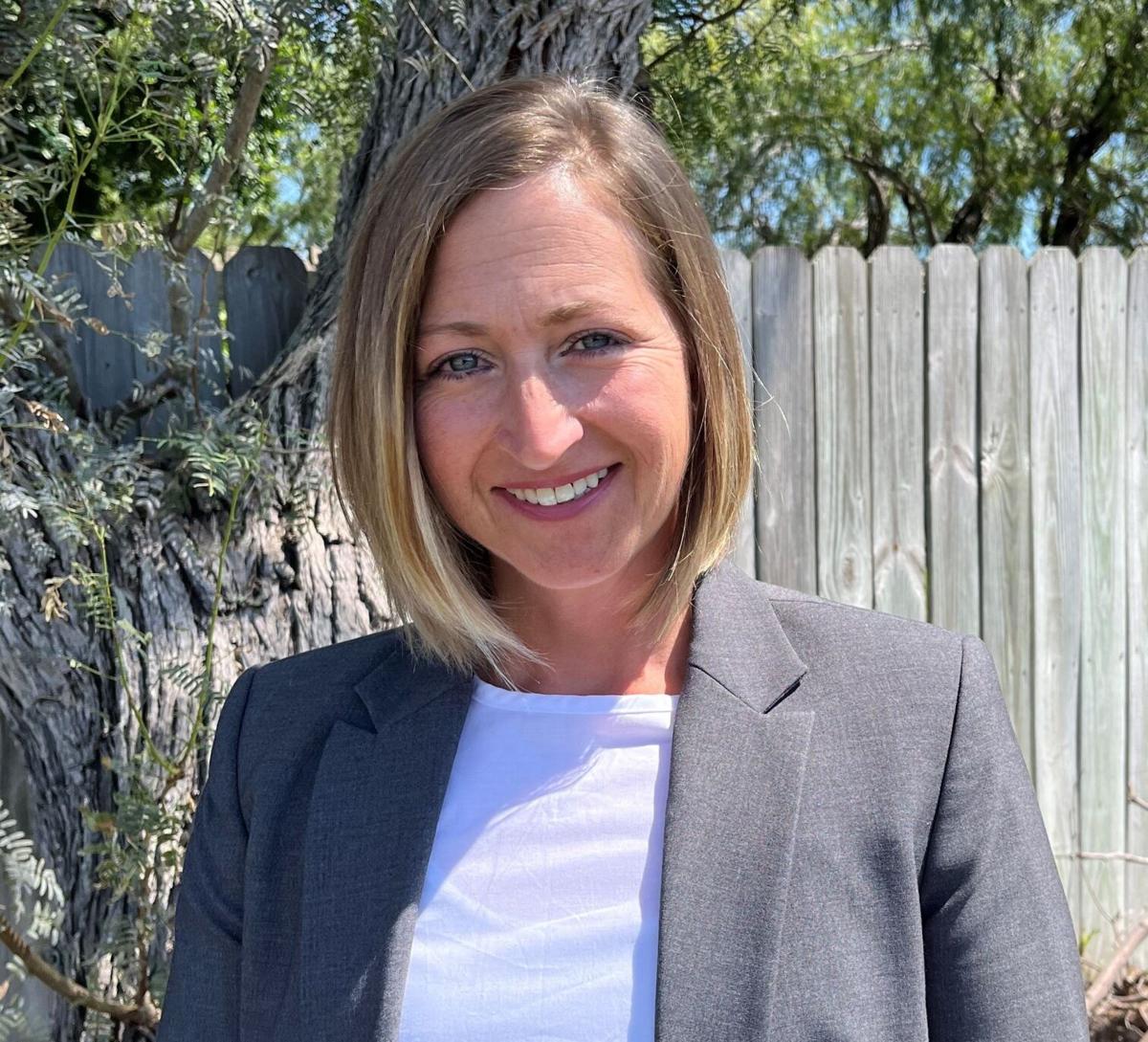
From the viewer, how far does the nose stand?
1.26 metres

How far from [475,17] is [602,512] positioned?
1.49m

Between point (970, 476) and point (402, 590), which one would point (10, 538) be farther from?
point (970, 476)

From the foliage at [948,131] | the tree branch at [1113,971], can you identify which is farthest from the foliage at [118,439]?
the foliage at [948,131]

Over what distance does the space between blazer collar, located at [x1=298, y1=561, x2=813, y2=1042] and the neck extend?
0.06 m

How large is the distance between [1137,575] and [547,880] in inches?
100

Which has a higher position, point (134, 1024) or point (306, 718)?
point (306, 718)

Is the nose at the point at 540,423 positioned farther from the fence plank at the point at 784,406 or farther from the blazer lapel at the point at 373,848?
the fence plank at the point at 784,406

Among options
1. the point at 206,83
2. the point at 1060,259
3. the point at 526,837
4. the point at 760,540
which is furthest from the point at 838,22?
the point at 526,837

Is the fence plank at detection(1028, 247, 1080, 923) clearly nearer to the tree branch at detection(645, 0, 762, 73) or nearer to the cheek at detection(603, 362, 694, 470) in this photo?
the tree branch at detection(645, 0, 762, 73)

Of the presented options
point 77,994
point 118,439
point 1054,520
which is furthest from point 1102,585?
point 77,994

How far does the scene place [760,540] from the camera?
299 centimetres

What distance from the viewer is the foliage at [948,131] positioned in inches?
215

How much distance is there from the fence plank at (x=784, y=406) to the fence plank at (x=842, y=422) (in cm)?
3

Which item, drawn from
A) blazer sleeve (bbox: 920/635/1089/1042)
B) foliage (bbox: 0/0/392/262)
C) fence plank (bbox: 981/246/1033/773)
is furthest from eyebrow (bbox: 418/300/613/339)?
fence plank (bbox: 981/246/1033/773)
